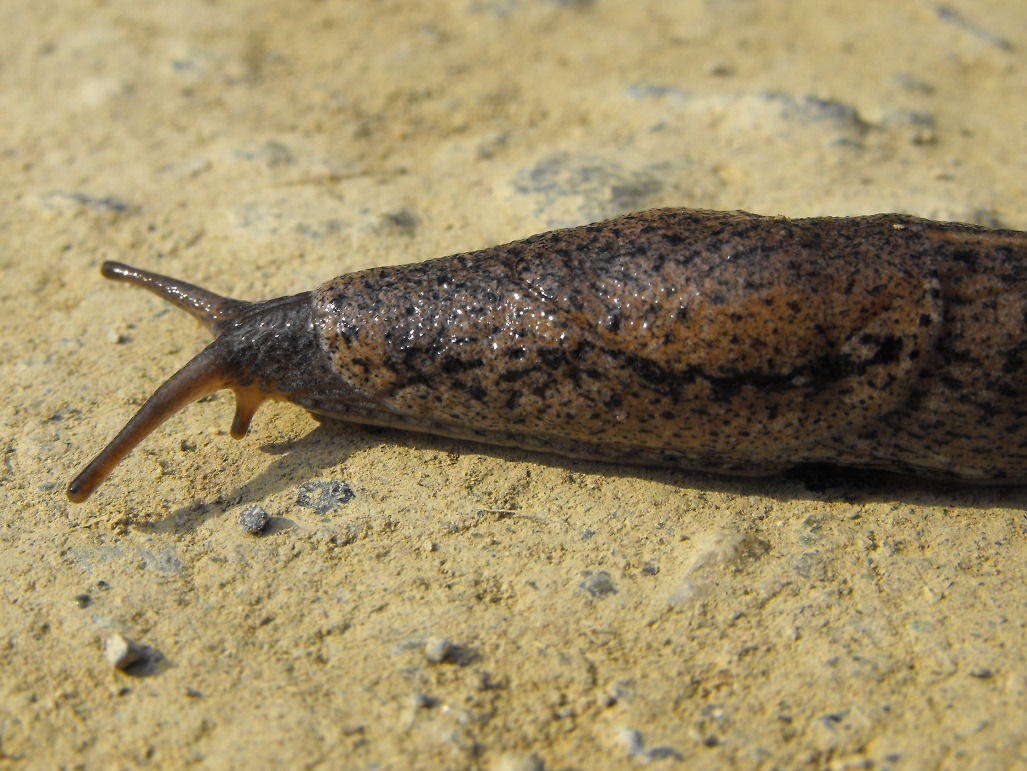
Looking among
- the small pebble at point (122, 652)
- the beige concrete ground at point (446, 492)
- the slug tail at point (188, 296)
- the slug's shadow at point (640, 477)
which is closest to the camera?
the beige concrete ground at point (446, 492)

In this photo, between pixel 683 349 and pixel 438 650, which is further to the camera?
pixel 683 349

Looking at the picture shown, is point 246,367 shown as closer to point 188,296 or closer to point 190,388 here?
point 190,388

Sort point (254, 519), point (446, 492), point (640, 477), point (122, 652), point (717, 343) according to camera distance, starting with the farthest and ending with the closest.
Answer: point (640, 477) < point (446, 492) < point (254, 519) < point (717, 343) < point (122, 652)

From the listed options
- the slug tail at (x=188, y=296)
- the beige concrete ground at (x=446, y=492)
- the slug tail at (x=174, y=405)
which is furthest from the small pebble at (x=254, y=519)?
the slug tail at (x=188, y=296)

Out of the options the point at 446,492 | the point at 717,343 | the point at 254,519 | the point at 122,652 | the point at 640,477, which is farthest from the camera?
the point at 640,477

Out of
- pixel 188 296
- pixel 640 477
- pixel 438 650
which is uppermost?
pixel 188 296

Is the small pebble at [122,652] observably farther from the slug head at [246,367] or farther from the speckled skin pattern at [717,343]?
the speckled skin pattern at [717,343]

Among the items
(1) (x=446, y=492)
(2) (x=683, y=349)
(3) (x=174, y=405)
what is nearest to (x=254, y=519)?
(3) (x=174, y=405)

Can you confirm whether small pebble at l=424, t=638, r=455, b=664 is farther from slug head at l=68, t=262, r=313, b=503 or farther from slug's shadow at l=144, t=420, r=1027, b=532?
slug head at l=68, t=262, r=313, b=503
